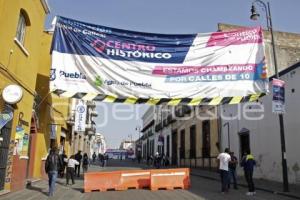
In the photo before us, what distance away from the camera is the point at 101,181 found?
14.9m

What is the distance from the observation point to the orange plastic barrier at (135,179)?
15423 mm

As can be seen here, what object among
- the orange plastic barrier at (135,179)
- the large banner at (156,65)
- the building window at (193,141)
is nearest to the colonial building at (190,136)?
the building window at (193,141)

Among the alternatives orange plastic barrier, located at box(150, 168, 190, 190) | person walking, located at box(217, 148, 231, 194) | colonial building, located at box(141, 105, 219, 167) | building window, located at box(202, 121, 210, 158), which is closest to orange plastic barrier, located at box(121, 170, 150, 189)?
orange plastic barrier, located at box(150, 168, 190, 190)

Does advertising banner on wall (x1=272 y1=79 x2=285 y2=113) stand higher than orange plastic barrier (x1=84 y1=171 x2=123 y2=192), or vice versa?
advertising banner on wall (x1=272 y1=79 x2=285 y2=113)

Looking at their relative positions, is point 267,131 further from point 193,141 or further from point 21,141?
point 193,141

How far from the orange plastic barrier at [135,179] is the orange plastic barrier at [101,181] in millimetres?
235

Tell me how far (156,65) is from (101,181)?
5841 millimetres

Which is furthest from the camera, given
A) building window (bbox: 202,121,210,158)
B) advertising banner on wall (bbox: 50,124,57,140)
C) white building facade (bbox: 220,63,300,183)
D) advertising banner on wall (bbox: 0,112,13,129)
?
building window (bbox: 202,121,210,158)

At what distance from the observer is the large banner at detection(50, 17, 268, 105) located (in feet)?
36.3

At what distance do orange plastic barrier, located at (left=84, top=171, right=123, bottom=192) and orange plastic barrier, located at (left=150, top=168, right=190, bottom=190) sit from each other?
1428 millimetres

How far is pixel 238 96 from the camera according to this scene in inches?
455

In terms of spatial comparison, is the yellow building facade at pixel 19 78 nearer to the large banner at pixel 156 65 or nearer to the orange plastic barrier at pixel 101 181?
the large banner at pixel 156 65

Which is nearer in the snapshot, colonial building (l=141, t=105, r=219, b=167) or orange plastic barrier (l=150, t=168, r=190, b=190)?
orange plastic barrier (l=150, t=168, r=190, b=190)

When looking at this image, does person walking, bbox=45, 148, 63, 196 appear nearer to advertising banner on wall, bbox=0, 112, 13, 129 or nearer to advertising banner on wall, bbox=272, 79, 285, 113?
advertising banner on wall, bbox=0, 112, 13, 129
